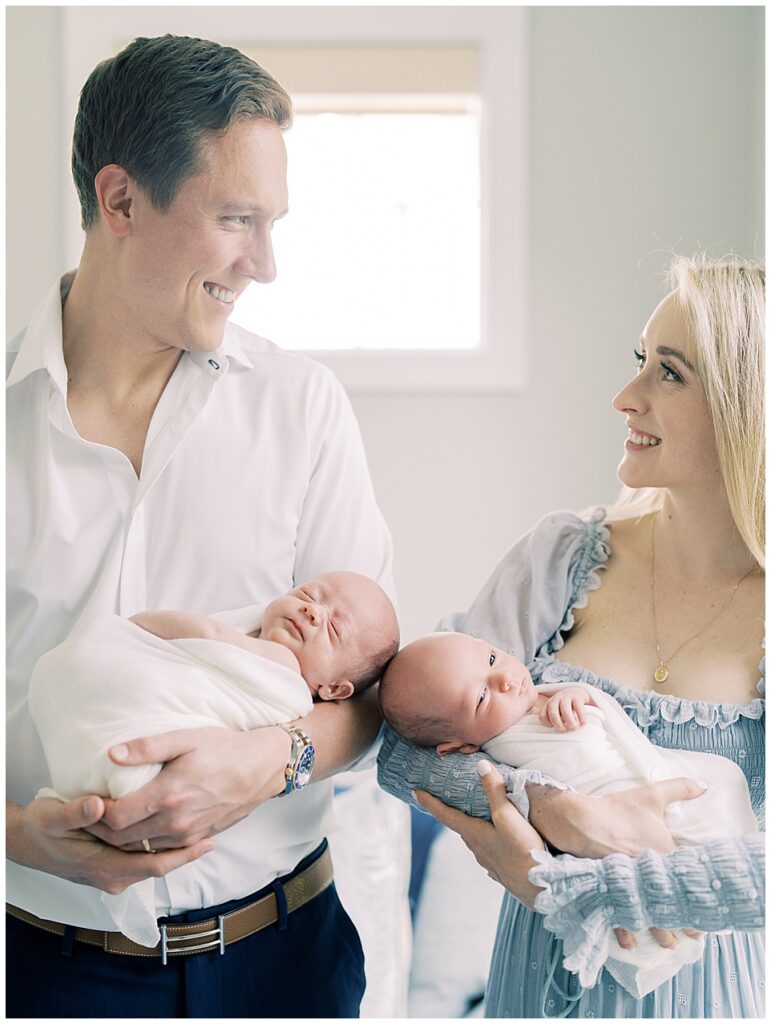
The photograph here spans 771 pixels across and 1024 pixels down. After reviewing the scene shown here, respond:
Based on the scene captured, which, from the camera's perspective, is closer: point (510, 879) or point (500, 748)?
point (510, 879)

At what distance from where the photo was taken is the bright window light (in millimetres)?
2736

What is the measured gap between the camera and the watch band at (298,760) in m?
1.19

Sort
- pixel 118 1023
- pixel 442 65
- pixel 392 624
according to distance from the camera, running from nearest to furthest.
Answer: pixel 118 1023
pixel 392 624
pixel 442 65

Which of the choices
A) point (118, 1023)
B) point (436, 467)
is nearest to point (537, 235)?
point (436, 467)

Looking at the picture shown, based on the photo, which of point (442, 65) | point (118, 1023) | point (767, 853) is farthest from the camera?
point (442, 65)

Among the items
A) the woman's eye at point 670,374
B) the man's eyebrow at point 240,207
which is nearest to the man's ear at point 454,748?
the woman's eye at point 670,374

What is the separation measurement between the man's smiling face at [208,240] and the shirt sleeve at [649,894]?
2.70ft

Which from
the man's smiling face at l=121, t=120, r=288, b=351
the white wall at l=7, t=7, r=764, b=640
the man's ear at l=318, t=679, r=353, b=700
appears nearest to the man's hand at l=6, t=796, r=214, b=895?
the man's ear at l=318, t=679, r=353, b=700

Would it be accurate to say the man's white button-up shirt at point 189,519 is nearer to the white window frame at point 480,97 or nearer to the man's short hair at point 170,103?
the man's short hair at point 170,103

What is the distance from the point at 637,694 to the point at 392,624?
0.35m

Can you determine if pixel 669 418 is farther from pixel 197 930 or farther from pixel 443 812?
pixel 197 930

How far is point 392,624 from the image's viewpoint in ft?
4.45

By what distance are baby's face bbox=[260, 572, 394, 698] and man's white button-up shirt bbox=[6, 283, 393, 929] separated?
0.10m

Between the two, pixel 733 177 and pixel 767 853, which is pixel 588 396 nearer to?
pixel 733 177
